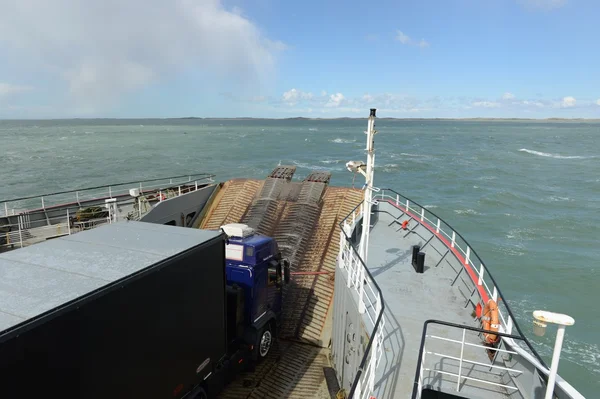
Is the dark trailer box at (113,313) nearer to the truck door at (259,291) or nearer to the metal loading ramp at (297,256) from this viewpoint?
the truck door at (259,291)

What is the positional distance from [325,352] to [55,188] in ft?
155

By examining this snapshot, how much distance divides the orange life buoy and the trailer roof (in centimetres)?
589

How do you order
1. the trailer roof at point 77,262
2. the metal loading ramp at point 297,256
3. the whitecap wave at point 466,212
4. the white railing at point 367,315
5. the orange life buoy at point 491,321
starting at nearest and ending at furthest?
1. the trailer roof at point 77,262
2. the white railing at point 367,315
3. the orange life buoy at point 491,321
4. the metal loading ramp at point 297,256
5. the whitecap wave at point 466,212

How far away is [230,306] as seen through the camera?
9.16 m

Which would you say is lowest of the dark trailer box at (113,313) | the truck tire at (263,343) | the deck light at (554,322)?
the truck tire at (263,343)

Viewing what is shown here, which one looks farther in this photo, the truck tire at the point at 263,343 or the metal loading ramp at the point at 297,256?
the metal loading ramp at the point at 297,256

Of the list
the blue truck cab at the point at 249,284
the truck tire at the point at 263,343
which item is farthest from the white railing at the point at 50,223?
the truck tire at the point at 263,343

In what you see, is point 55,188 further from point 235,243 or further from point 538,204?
point 538,204

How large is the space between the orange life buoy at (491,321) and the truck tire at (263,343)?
545 cm

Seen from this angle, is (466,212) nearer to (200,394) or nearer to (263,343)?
(263,343)

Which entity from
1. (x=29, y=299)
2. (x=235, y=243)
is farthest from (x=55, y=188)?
(x=29, y=299)

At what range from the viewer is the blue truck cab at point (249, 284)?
30.5 ft

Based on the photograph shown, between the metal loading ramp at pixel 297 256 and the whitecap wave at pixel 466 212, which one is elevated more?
the metal loading ramp at pixel 297 256

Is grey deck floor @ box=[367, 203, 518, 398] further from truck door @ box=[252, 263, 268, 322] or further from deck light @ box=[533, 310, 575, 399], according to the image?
truck door @ box=[252, 263, 268, 322]
